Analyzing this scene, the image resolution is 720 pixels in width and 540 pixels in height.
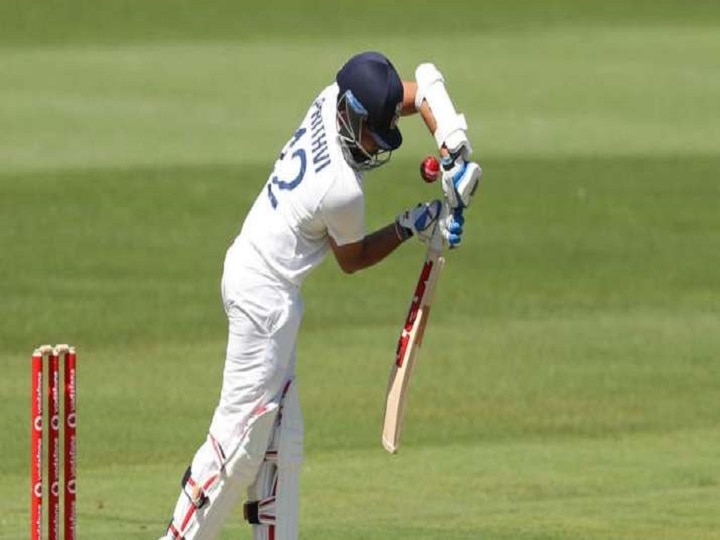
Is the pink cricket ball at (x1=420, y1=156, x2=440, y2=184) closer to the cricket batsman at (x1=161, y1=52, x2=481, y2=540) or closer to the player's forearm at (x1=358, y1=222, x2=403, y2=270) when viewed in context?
the cricket batsman at (x1=161, y1=52, x2=481, y2=540)

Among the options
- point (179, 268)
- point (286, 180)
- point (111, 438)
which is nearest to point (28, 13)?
point (179, 268)

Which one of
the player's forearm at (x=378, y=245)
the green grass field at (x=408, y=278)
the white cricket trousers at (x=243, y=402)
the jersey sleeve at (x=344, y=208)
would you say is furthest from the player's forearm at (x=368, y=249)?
the green grass field at (x=408, y=278)

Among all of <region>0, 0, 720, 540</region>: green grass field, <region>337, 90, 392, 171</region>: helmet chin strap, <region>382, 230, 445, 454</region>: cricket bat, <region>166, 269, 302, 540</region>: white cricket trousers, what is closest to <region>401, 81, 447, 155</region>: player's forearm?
<region>337, 90, 392, 171</region>: helmet chin strap

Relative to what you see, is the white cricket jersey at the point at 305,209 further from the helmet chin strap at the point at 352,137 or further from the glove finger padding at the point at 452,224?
the glove finger padding at the point at 452,224

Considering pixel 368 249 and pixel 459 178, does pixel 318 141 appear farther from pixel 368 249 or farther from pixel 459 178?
pixel 459 178

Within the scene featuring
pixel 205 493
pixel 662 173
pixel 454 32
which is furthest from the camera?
pixel 454 32

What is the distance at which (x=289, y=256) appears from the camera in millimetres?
8516

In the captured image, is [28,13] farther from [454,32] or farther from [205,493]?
[205,493]

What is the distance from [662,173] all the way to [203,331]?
8098mm

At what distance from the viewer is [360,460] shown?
1270cm

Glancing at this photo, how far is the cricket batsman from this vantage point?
8383 millimetres

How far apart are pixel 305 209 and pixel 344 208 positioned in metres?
0.18

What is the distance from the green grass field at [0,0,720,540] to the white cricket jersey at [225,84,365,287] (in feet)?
6.39

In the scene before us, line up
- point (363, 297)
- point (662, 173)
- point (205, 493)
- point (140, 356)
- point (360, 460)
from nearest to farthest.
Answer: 1. point (205, 493)
2. point (360, 460)
3. point (140, 356)
4. point (363, 297)
5. point (662, 173)
